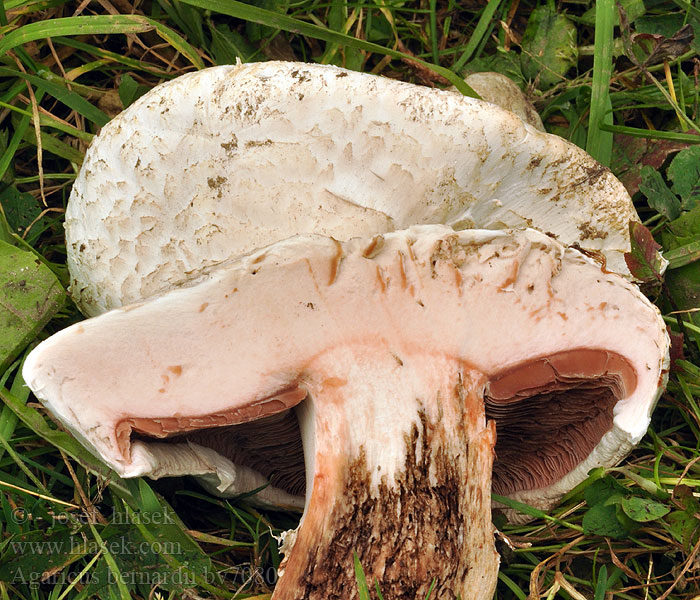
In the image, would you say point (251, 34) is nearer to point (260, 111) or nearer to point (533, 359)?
point (260, 111)

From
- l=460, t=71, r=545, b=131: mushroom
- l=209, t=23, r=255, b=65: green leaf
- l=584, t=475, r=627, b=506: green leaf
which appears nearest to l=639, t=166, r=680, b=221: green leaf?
l=460, t=71, r=545, b=131: mushroom

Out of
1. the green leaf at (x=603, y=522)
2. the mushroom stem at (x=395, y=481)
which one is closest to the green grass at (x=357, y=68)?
the green leaf at (x=603, y=522)

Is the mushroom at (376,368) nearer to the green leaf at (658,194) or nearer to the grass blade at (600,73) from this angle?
the green leaf at (658,194)

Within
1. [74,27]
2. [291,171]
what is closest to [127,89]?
[74,27]

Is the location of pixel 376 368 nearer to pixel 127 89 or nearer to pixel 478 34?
pixel 127 89

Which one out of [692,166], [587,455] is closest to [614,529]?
[587,455]

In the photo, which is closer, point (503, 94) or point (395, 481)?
point (395, 481)
